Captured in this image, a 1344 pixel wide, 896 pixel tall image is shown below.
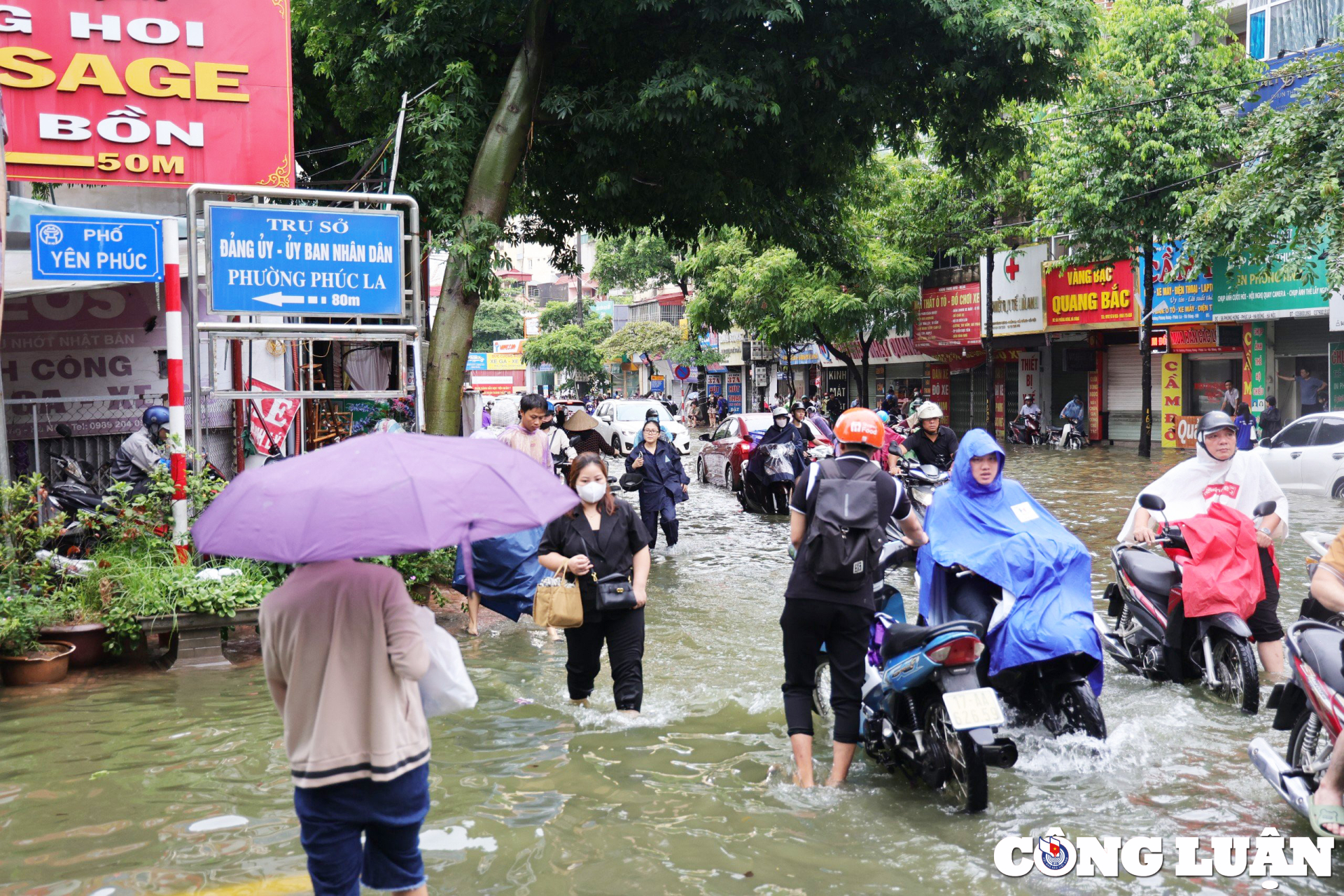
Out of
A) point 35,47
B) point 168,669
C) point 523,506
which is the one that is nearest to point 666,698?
point 168,669

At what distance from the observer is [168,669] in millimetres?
7516

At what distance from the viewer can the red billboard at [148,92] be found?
30.4ft

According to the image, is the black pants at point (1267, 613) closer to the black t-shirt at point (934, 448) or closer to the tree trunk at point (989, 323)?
the black t-shirt at point (934, 448)

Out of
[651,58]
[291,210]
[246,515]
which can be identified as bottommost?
[246,515]

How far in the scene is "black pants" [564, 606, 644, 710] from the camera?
5863mm

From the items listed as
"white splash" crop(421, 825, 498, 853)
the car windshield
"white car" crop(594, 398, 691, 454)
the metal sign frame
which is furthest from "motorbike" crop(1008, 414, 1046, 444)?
"white splash" crop(421, 825, 498, 853)

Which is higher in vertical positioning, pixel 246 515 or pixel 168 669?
pixel 246 515

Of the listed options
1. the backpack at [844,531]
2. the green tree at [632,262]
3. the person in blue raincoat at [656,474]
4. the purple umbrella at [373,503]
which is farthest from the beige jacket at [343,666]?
the green tree at [632,262]

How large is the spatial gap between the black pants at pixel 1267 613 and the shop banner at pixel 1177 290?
20.7 meters

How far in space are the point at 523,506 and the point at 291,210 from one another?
6.11 meters

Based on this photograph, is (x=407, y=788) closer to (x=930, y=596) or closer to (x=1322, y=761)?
(x=930, y=596)

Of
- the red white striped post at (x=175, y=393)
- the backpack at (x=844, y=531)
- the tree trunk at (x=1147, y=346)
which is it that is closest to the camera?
the backpack at (x=844, y=531)

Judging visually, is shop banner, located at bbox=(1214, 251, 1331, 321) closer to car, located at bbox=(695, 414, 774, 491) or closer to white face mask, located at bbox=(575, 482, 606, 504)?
car, located at bbox=(695, 414, 774, 491)

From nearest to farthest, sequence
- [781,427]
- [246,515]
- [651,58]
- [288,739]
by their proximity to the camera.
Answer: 1. [246,515]
2. [288,739]
3. [651,58]
4. [781,427]
